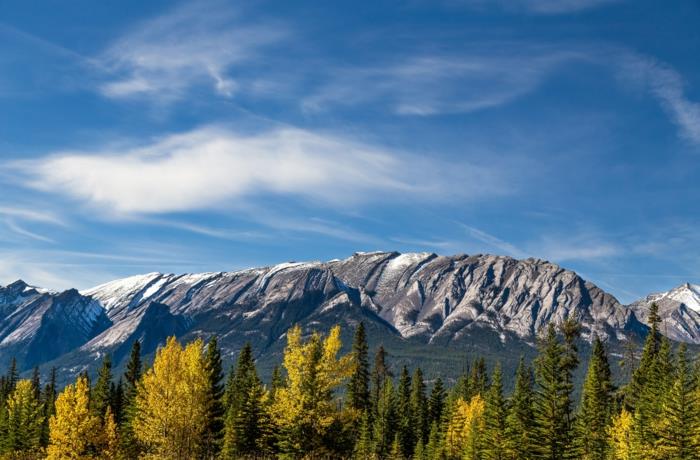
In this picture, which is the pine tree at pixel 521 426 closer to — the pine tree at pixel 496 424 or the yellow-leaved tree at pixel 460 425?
the pine tree at pixel 496 424

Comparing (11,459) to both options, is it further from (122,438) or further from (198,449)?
(198,449)

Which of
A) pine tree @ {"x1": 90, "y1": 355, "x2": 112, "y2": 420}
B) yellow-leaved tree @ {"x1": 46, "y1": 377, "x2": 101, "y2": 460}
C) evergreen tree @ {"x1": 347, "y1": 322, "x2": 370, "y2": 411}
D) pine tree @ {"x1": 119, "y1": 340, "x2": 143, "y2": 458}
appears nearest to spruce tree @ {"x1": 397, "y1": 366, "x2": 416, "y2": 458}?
evergreen tree @ {"x1": 347, "y1": 322, "x2": 370, "y2": 411}

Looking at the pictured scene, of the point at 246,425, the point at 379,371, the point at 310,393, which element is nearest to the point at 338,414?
the point at 310,393

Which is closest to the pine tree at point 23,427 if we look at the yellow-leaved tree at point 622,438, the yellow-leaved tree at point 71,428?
the yellow-leaved tree at point 71,428

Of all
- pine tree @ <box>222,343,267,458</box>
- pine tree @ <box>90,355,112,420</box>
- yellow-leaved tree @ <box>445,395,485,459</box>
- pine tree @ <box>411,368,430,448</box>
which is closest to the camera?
pine tree @ <box>222,343,267,458</box>

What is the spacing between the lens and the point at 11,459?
86.3 m

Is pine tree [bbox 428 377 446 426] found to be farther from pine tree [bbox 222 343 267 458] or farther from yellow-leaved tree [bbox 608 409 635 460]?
pine tree [bbox 222 343 267 458]

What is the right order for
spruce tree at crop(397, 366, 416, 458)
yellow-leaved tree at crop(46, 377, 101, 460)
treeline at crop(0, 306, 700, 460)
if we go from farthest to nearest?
spruce tree at crop(397, 366, 416, 458) → yellow-leaved tree at crop(46, 377, 101, 460) → treeline at crop(0, 306, 700, 460)

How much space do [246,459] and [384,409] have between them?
135 ft

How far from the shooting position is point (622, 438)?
83.0 meters

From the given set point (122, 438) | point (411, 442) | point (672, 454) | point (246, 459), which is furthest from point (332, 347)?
point (411, 442)

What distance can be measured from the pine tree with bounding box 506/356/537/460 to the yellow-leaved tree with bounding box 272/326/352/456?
120 feet

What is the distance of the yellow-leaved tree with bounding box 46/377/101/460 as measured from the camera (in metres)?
60.6

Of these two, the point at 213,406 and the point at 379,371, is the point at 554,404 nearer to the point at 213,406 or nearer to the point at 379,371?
the point at 213,406
